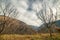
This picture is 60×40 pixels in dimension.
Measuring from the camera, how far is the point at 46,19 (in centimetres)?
3522

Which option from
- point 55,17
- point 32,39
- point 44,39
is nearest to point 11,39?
point 32,39

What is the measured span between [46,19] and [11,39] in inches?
296

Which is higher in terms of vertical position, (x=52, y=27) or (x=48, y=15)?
(x=48, y=15)

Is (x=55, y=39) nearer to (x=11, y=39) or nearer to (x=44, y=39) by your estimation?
(x=44, y=39)

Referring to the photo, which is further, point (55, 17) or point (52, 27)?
point (52, 27)

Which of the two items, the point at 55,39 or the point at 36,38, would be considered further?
the point at 36,38

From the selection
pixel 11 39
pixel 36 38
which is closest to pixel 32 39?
pixel 36 38

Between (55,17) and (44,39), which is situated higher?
(55,17)

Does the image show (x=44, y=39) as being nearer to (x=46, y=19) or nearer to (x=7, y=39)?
(x=46, y=19)

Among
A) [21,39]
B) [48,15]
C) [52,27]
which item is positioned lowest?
[21,39]

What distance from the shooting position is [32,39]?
36.1 metres

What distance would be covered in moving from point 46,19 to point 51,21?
1.13 metres

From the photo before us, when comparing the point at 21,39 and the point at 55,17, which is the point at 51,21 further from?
the point at 21,39

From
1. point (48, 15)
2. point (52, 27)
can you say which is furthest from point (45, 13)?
point (52, 27)
